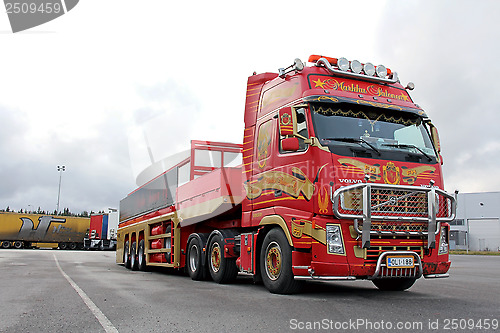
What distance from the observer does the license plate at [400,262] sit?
22.9ft

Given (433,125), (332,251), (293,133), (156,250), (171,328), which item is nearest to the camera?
(171,328)

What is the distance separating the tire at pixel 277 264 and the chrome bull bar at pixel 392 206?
118 centimetres

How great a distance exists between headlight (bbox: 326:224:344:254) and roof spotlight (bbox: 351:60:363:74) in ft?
9.60

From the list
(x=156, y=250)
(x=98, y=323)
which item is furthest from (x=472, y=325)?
(x=156, y=250)

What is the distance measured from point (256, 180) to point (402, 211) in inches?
106

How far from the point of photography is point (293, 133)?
288 inches

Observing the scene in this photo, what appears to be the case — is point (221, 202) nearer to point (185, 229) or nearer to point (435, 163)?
point (185, 229)

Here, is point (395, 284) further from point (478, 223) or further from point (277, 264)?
point (478, 223)

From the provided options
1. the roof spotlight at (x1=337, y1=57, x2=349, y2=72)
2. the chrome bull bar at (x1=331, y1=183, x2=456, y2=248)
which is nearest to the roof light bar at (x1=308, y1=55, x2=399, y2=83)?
the roof spotlight at (x1=337, y1=57, x2=349, y2=72)

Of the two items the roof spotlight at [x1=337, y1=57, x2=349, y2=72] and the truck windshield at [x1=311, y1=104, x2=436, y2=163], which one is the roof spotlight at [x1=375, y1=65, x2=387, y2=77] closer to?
the roof spotlight at [x1=337, y1=57, x2=349, y2=72]

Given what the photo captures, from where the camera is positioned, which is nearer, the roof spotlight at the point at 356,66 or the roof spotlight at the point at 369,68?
the roof spotlight at the point at 356,66

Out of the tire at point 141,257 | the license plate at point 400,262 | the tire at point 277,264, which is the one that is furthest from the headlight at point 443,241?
the tire at point 141,257

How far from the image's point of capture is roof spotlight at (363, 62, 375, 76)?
8305 mm

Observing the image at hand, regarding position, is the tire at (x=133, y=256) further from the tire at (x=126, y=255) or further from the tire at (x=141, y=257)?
the tire at (x=126, y=255)
